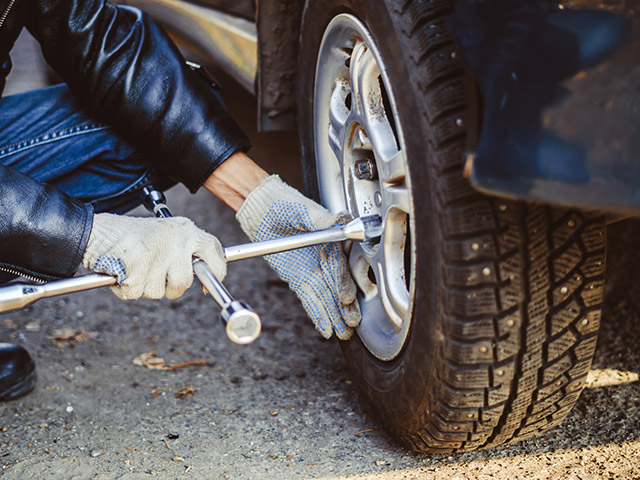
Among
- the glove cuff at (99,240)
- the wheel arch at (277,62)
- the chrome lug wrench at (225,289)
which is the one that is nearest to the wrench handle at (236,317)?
the chrome lug wrench at (225,289)

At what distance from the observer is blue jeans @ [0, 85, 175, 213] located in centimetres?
146

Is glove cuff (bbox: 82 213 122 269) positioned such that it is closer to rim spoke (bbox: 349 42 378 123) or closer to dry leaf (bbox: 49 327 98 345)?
rim spoke (bbox: 349 42 378 123)

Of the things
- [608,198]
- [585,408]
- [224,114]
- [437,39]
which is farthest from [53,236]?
[585,408]

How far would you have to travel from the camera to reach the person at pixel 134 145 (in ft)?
4.44

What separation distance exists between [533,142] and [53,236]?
87 cm

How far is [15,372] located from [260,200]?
0.73 metres

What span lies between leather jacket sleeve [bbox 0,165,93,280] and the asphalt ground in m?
0.39

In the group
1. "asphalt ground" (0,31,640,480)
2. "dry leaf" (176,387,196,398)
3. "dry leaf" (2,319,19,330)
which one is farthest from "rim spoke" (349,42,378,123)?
"dry leaf" (2,319,19,330)

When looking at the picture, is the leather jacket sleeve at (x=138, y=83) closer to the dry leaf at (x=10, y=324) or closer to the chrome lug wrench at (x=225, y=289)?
the chrome lug wrench at (x=225, y=289)

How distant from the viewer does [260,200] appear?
141 centimetres

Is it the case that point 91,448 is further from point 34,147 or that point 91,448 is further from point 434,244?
point 434,244

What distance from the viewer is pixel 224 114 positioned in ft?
4.91

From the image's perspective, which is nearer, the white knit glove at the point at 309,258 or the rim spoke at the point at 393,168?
the rim spoke at the point at 393,168

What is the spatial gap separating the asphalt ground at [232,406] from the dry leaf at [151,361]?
1 centimetres
